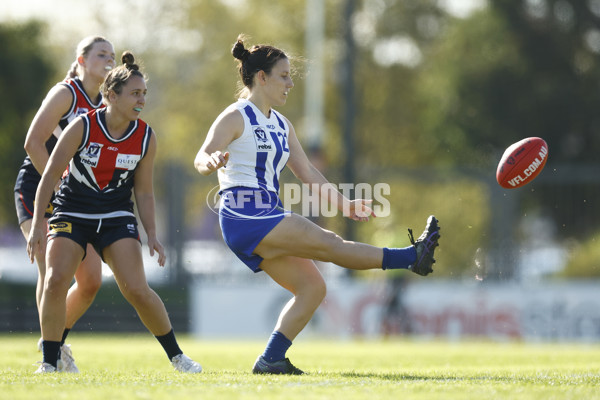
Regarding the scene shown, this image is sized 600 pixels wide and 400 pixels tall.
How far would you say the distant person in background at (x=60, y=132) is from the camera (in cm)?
654

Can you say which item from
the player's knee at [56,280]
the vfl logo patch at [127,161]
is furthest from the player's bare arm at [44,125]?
the player's knee at [56,280]

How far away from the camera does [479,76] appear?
82.8 ft

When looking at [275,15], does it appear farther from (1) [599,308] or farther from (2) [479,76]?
(1) [599,308]

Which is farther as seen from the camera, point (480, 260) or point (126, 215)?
point (480, 260)

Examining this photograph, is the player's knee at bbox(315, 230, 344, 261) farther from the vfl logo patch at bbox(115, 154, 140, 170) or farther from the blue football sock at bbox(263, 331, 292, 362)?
the vfl logo patch at bbox(115, 154, 140, 170)

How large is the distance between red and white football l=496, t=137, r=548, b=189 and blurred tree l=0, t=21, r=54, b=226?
16.7 metres

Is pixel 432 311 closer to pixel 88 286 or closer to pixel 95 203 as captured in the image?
pixel 88 286

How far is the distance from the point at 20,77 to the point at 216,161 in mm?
18947

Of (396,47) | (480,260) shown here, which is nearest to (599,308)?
(480,260)

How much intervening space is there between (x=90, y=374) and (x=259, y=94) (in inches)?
85.0

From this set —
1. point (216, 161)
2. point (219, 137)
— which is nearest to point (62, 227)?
point (219, 137)

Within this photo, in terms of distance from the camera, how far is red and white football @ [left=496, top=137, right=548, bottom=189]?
23.8 feet

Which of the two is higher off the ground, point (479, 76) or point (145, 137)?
point (479, 76)

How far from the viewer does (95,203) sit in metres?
6.20
